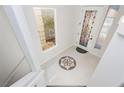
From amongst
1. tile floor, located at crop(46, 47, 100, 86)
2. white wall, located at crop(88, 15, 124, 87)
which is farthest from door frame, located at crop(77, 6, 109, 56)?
white wall, located at crop(88, 15, 124, 87)

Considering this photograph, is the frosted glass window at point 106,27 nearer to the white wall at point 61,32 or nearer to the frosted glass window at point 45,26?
the white wall at point 61,32

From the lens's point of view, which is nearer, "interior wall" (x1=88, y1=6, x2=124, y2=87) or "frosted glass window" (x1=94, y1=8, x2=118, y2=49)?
"interior wall" (x1=88, y1=6, x2=124, y2=87)

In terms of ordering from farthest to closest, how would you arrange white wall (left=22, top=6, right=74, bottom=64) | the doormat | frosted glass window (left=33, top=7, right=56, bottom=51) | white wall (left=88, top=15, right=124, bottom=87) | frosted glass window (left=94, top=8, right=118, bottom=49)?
1. the doormat
2. white wall (left=22, top=6, right=74, bottom=64)
3. frosted glass window (left=94, top=8, right=118, bottom=49)
4. frosted glass window (left=33, top=7, right=56, bottom=51)
5. white wall (left=88, top=15, right=124, bottom=87)

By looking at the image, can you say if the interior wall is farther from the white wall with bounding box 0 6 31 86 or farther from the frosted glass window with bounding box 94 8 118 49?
the frosted glass window with bounding box 94 8 118 49

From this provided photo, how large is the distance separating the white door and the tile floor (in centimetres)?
40

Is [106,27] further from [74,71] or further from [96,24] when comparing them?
[74,71]

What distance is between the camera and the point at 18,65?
1.29 metres

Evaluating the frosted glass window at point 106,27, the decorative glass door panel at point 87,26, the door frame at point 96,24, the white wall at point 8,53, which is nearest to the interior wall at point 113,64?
the white wall at point 8,53

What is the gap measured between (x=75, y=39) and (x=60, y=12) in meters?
1.26

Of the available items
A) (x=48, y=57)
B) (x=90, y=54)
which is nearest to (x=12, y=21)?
(x=48, y=57)

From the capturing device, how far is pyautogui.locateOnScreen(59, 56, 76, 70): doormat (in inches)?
109

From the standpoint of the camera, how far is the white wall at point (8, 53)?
38.3 inches

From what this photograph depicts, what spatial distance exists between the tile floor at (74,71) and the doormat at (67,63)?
0.09 metres
